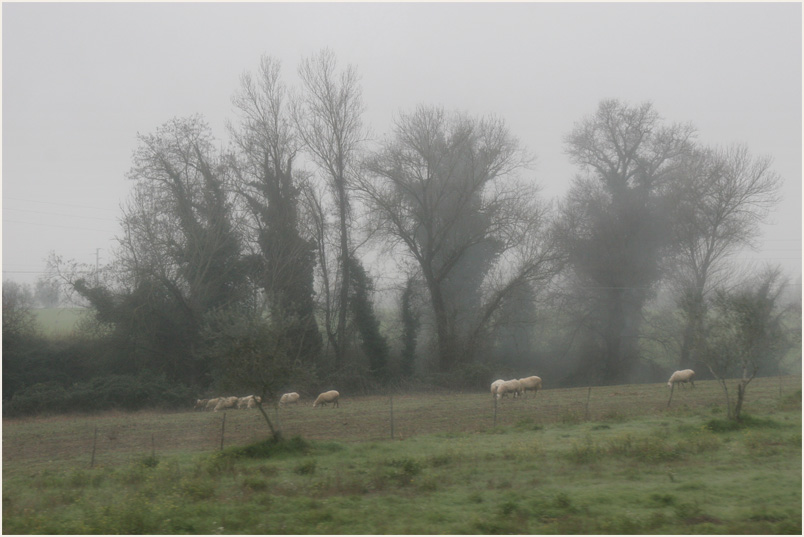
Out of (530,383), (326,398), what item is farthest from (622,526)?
(326,398)

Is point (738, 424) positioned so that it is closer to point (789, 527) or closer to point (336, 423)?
point (789, 527)

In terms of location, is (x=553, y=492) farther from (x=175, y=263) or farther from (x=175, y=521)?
(x=175, y=263)

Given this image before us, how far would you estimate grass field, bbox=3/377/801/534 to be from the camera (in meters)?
10.6

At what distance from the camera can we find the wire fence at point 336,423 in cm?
1938

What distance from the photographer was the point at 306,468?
1455 cm

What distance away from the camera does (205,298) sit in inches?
1615

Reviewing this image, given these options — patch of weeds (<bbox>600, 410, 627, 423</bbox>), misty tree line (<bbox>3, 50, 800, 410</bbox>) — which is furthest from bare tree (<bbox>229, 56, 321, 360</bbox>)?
patch of weeds (<bbox>600, 410, 627, 423</bbox>)

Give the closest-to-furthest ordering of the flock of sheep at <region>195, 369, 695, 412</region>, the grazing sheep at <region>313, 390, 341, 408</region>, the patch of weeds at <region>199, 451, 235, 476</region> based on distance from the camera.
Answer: the patch of weeds at <region>199, 451, 235, 476</region> < the flock of sheep at <region>195, 369, 695, 412</region> < the grazing sheep at <region>313, 390, 341, 408</region>

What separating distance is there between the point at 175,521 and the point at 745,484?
10.2 meters

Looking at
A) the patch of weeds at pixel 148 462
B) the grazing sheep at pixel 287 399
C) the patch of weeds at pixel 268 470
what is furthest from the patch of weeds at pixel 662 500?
the grazing sheep at pixel 287 399

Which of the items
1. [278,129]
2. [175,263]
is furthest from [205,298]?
[278,129]

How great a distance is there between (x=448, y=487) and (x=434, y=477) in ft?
1.97

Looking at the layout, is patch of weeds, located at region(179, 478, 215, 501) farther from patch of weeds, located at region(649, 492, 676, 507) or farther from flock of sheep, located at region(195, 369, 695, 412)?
flock of sheep, located at region(195, 369, 695, 412)

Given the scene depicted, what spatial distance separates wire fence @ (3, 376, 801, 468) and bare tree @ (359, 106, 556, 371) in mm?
17948
